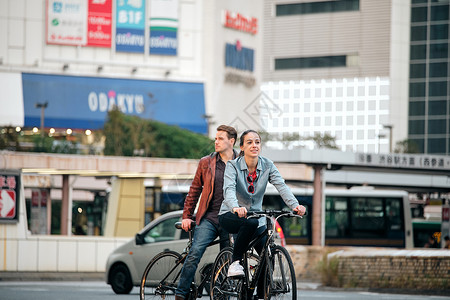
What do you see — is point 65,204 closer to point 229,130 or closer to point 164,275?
point 164,275

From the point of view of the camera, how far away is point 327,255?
66.1ft

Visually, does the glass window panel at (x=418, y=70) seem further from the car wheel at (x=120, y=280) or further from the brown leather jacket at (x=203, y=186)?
the brown leather jacket at (x=203, y=186)

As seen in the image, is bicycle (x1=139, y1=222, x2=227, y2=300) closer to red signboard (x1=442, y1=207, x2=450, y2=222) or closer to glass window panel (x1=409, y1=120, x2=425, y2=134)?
red signboard (x1=442, y1=207, x2=450, y2=222)

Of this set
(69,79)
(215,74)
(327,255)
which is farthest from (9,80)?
(327,255)

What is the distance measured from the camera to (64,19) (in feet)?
187

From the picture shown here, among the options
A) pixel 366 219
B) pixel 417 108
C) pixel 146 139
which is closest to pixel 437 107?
pixel 417 108

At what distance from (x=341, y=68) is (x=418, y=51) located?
801 cm

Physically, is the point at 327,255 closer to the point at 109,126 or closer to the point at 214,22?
the point at 109,126

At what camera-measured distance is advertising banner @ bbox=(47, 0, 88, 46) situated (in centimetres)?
5681

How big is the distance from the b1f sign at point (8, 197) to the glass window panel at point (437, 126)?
67.1m

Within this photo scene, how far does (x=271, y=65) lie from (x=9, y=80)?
44.3 metres

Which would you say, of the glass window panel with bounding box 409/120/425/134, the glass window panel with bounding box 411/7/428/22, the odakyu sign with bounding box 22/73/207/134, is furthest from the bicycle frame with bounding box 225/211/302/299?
the glass window panel with bounding box 411/7/428/22

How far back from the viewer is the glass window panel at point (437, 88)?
85688mm

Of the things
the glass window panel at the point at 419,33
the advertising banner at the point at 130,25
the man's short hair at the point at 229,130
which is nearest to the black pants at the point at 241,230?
the man's short hair at the point at 229,130
